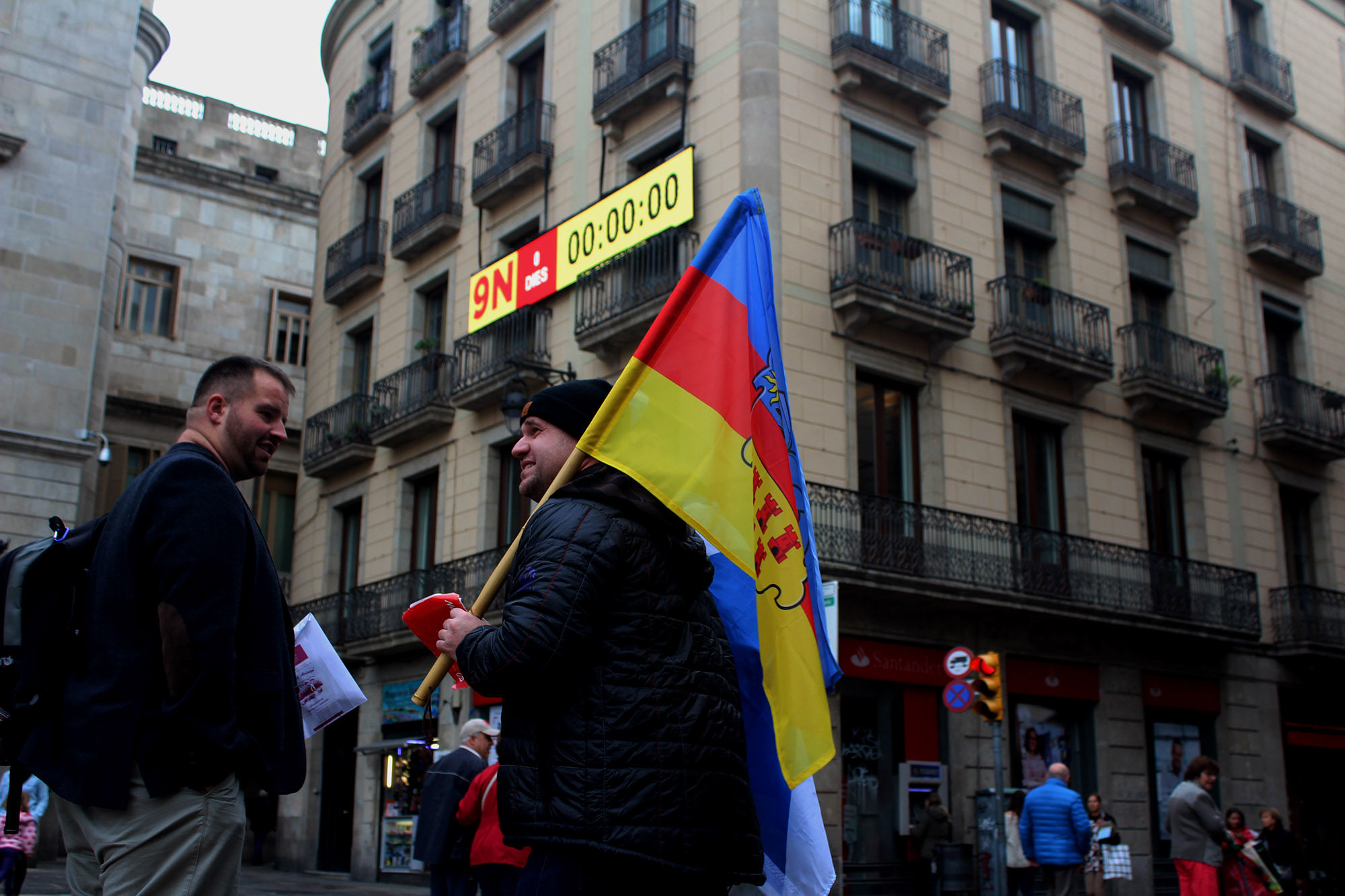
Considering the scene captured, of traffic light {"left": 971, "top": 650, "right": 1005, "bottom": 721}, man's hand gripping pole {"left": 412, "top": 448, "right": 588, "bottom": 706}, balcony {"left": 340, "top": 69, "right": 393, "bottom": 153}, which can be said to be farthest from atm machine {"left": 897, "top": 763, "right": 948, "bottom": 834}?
balcony {"left": 340, "top": 69, "right": 393, "bottom": 153}

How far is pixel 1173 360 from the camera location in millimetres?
20953

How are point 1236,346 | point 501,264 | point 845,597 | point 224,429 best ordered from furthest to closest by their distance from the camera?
point 1236,346 < point 501,264 < point 845,597 < point 224,429

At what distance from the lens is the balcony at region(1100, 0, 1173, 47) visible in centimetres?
2177

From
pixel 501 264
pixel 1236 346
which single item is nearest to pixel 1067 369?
pixel 1236 346

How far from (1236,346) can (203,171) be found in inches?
999

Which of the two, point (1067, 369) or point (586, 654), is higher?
point (1067, 369)

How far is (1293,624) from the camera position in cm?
2159

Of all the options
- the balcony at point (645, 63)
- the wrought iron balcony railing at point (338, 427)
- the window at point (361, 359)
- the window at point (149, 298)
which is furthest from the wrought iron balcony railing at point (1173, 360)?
the window at point (149, 298)

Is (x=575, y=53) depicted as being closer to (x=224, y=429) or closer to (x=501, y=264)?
(x=501, y=264)

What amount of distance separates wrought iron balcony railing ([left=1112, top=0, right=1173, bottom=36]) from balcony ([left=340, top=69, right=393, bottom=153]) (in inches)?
573

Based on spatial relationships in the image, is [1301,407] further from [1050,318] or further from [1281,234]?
[1050,318]

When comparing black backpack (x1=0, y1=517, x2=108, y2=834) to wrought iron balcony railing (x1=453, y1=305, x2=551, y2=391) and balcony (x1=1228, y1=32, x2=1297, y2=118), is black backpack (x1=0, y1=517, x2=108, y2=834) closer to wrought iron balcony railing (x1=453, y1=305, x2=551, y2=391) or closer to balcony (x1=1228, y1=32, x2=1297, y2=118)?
wrought iron balcony railing (x1=453, y1=305, x2=551, y2=391)

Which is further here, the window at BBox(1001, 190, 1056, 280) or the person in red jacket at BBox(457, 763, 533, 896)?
the window at BBox(1001, 190, 1056, 280)

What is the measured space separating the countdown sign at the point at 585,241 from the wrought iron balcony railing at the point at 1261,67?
13222mm
